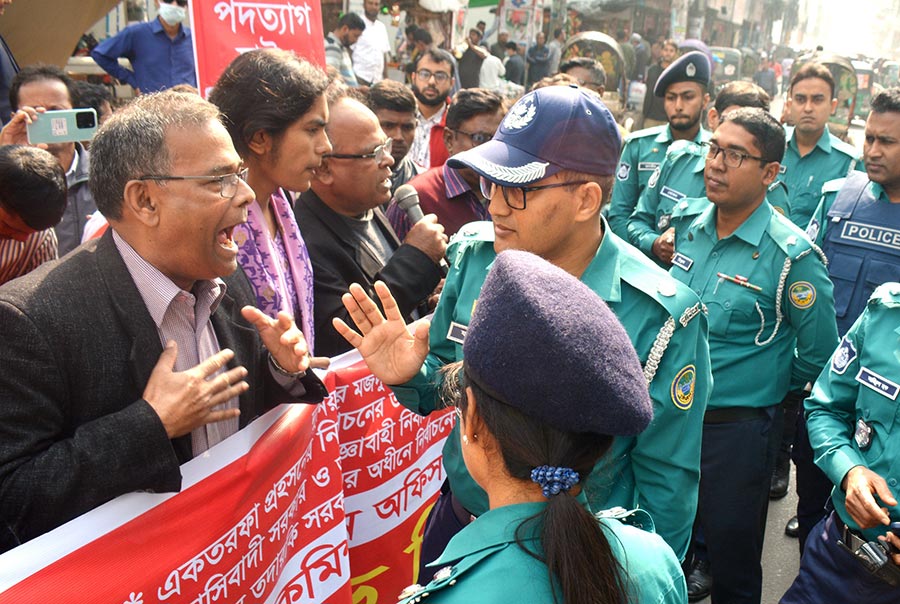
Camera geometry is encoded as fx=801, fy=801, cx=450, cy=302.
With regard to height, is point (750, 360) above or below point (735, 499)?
above

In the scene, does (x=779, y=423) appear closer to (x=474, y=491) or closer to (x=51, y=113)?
(x=474, y=491)

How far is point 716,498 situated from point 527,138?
2.06 m

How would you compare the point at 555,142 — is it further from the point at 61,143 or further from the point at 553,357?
the point at 61,143

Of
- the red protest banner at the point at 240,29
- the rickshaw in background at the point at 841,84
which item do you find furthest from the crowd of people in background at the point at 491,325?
the rickshaw in background at the point at 841,84

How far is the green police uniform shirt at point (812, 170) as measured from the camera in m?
5.88

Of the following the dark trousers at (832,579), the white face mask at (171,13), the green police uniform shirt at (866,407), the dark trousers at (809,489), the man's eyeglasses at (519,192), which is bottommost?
the dark trousers at (809,489)

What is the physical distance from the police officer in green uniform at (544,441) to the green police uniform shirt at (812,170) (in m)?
4.94

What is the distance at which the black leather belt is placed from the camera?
357cm

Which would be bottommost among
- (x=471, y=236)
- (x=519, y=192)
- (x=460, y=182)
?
(x=460, y=182)

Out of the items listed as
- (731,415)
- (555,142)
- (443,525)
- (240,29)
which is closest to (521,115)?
(555,142)

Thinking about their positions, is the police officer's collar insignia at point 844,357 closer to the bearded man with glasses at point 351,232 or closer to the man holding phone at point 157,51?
the bearded man with glasses at point 351,232

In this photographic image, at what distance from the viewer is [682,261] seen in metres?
3.93

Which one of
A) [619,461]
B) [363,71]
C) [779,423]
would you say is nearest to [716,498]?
[779,423]

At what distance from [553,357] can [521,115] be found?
1155 millimetres
